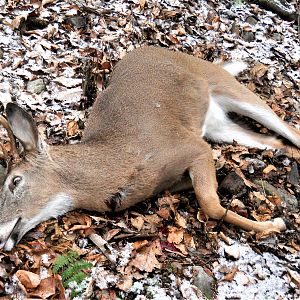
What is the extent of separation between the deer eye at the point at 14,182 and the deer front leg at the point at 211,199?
4.79 feet

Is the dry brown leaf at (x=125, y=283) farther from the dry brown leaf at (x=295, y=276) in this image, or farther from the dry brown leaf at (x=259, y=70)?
the dry brown leaf at (x=259, y=70)

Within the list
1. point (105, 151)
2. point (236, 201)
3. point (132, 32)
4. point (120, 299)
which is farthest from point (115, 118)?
point (132, 32)

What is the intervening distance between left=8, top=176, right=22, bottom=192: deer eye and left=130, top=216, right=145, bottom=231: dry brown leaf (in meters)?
0.96

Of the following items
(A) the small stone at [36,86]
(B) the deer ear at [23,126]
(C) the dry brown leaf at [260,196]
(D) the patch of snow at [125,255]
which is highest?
(B) the deer ear at [23,126]

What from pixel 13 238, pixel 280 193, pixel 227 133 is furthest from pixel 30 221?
pixel 227 133

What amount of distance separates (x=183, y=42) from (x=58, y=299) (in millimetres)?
4418

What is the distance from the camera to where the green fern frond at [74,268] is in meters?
3.82

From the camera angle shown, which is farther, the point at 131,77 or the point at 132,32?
the point at 132,32

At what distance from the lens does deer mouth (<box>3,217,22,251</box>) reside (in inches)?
161

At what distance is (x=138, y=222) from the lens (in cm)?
455

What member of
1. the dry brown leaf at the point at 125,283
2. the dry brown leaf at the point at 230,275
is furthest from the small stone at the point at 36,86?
the dry brown leaf at the point at 230,275

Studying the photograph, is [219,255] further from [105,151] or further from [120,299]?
[105,151]

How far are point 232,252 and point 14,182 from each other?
1.76 meters

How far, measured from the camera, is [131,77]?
5.45 meters
